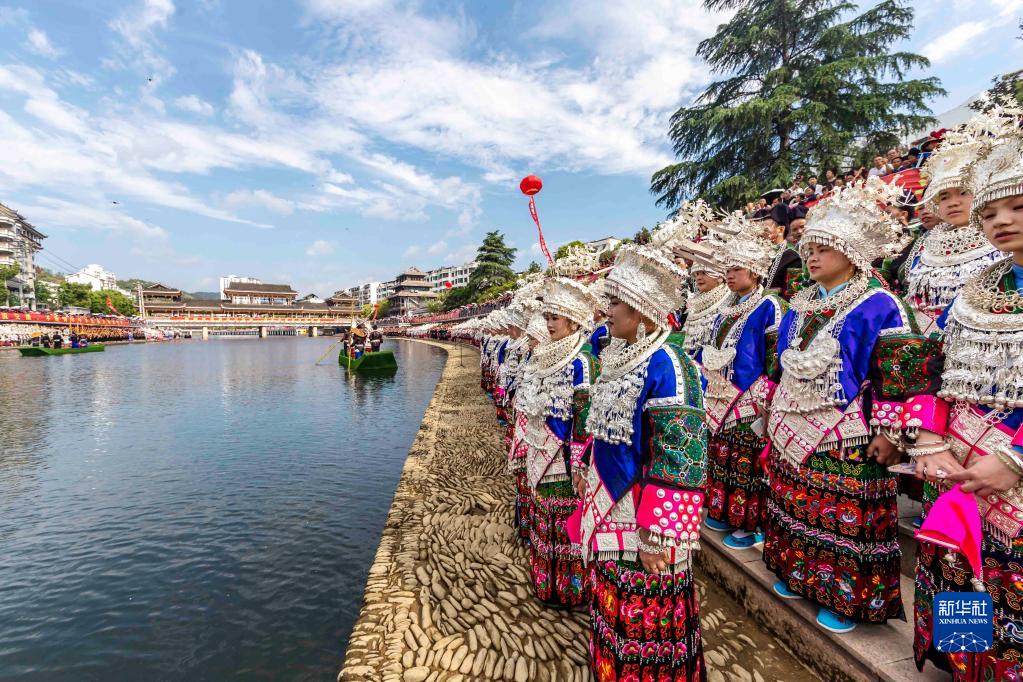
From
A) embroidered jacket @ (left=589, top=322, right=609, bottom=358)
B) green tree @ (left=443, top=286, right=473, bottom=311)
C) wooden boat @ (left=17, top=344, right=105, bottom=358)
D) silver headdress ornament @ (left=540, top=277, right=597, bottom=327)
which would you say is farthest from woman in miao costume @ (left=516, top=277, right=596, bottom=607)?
green tree @ (left=443, top=286, right=473, bottom=311)

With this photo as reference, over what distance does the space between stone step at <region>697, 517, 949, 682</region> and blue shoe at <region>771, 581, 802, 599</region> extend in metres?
0.02

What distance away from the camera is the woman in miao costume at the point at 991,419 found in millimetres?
1516

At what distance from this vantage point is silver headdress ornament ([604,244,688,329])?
78.5 inches

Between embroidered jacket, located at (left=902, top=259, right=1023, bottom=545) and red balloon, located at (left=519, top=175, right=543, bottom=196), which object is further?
red balloon, located at (left=519, top=175, right=543, bottom=196)

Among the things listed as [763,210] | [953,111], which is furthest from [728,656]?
[953,111]

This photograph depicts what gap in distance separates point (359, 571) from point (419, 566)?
50.0 inches

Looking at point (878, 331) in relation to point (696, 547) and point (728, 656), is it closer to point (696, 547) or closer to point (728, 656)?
point (696, 547)

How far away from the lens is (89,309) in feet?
207

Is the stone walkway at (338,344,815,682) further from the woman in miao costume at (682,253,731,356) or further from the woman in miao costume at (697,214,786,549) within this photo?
the woman in miao costume at (682,253,731,356)

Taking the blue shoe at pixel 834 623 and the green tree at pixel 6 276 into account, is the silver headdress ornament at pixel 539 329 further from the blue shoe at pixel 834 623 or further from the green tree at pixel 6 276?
the green tree at pixel 6 276

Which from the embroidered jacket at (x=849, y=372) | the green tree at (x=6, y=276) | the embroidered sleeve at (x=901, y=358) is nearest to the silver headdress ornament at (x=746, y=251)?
the embroidered jacket at (x=849, y=372)

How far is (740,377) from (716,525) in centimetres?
126

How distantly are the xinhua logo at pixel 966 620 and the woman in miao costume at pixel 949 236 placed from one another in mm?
1273

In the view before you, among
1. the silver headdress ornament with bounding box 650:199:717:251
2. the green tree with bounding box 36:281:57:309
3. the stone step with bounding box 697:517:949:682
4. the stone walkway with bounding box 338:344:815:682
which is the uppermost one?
the green tree with bounding box 36:281:57:309
